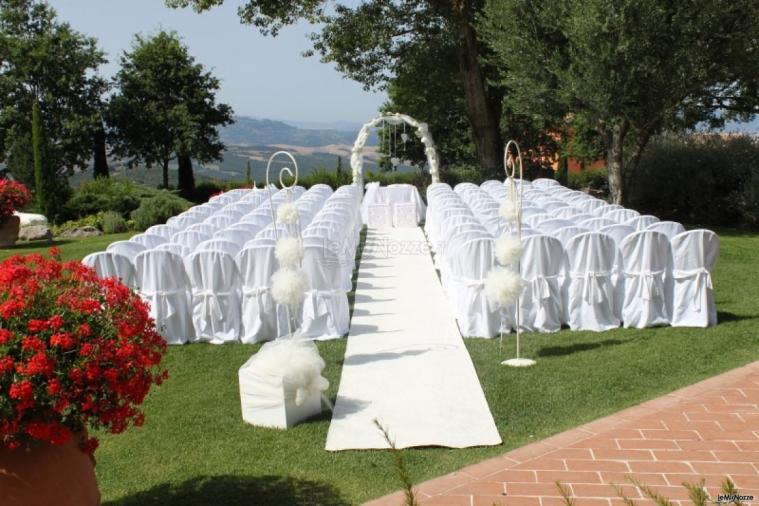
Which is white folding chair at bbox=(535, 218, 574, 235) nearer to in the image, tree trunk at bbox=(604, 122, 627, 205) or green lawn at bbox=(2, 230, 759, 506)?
green lawn at bbox=(2, 230, 759, 506)

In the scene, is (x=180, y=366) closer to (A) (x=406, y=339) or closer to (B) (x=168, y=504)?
(A) (x=406, y=339)

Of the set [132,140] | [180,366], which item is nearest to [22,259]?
[180,366]

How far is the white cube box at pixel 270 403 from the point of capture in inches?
228

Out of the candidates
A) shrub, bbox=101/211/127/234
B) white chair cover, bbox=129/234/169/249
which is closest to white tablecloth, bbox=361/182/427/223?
shrub, bbox=101/211/127/234

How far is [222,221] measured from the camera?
44.2 ft

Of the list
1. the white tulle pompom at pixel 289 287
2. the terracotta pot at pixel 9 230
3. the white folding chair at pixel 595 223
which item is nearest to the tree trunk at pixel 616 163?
the white folding chair at pixel 595 223

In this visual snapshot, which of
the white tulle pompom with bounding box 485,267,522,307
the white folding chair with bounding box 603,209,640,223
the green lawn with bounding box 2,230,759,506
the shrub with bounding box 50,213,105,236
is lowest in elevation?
the green lawn with bounding box 2,230,759,506

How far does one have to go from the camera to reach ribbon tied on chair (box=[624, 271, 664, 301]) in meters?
8.38

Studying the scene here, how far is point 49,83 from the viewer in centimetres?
3012

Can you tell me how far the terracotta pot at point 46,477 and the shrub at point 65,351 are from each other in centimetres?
7

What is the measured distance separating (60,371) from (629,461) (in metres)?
3.50

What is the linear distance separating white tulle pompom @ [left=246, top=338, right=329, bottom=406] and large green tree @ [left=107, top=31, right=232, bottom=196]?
2564cm

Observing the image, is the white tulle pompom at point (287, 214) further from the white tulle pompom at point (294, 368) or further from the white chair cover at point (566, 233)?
the white chair cover at point (566, 233)

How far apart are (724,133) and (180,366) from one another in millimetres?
17875
